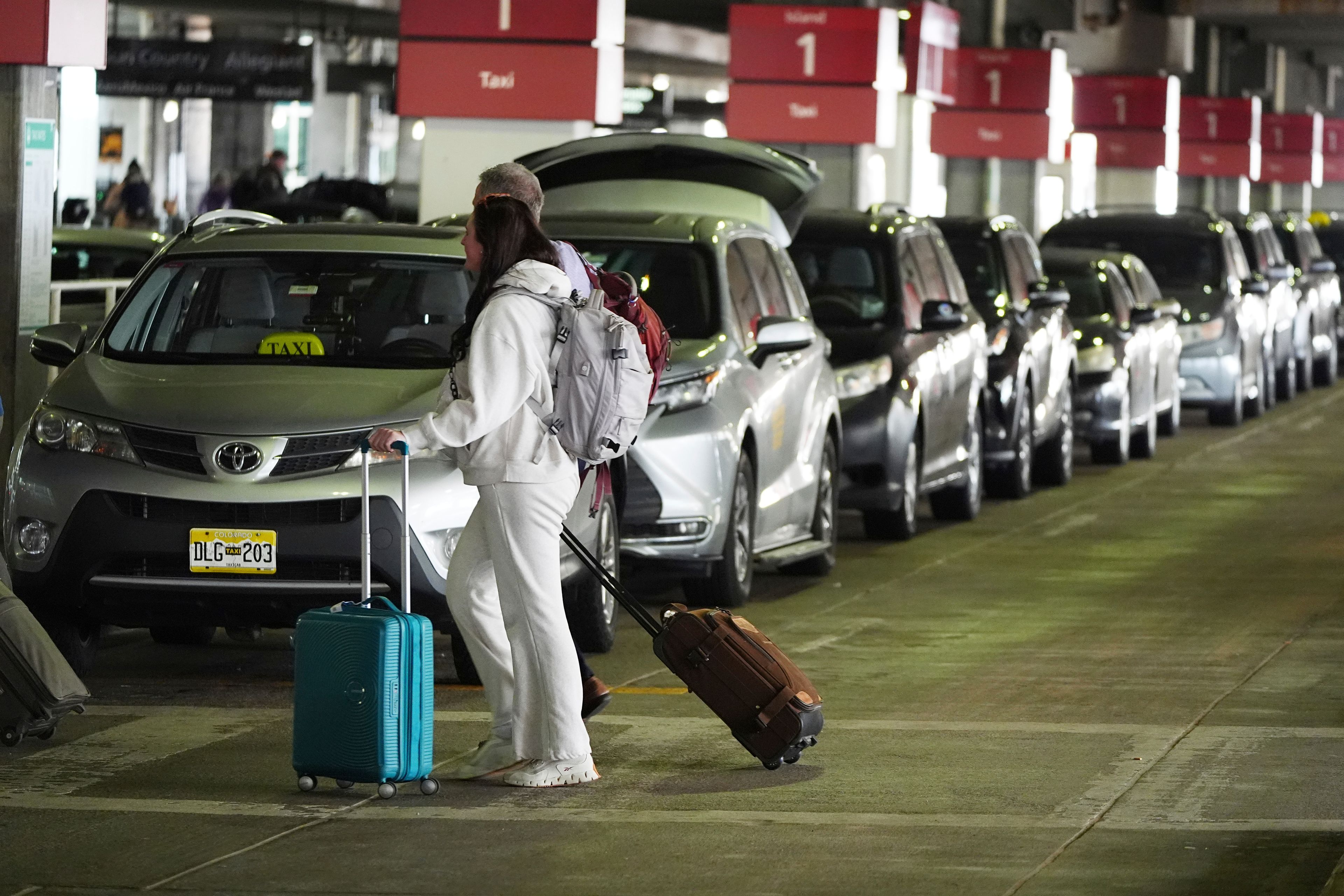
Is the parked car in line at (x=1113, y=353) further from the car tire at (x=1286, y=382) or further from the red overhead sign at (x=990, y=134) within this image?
the red overhead sign at (x=990, y=134)

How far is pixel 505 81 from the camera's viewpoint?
1892cm

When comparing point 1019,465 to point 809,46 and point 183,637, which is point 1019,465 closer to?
point 809,46

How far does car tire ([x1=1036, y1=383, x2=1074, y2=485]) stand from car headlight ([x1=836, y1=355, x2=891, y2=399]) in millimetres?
4981

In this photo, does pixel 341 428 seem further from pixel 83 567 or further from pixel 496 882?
pixel 496 882

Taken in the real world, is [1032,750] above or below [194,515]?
below

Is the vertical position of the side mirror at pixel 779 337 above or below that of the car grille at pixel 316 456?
above

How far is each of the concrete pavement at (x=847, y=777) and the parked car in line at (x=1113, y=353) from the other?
7.89 metres

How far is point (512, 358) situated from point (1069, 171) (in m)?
37.4

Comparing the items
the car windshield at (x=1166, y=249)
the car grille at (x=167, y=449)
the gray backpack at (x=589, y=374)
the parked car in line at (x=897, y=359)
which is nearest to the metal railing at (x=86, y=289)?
the parked car in line at (x=897, y=359)

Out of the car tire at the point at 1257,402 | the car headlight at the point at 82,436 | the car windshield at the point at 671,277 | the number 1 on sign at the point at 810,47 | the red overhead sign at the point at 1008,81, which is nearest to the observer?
the car headlight at the point at 82,436

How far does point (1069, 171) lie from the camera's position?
44188mm

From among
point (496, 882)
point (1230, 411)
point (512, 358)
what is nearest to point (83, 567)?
point (512, 358)

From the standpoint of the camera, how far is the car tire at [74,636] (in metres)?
9.96

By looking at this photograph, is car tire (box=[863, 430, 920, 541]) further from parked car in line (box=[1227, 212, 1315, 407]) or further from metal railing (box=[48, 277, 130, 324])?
parked car in line (box=[1227, 212, 1315, 407])
